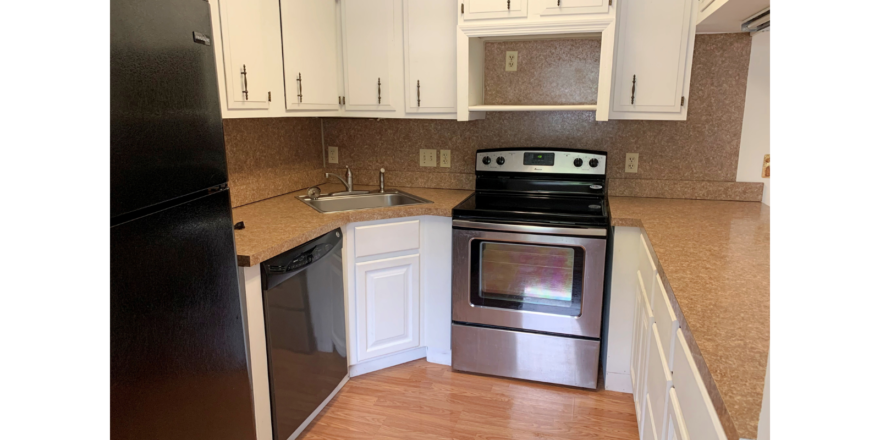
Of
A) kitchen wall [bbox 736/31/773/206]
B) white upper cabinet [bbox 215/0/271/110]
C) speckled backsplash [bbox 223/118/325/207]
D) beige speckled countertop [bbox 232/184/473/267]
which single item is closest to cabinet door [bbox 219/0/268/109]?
white upper cabinet [bbox 215/0/271/110]

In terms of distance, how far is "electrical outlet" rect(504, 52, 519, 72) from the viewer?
275cm

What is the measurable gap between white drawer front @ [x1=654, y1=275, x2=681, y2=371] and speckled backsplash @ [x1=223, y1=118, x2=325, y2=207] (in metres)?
1.87

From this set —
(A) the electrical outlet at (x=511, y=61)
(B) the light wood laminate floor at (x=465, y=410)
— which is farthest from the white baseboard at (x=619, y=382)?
(A) the electrical outlet at (x=511, y=61)

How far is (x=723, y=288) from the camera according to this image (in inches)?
50.7

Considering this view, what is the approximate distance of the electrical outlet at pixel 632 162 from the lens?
2703mm

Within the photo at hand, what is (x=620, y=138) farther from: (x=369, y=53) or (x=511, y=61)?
(x=369, y=53)

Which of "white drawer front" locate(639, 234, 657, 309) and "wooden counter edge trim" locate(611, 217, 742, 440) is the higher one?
"wooden counter edge trim" locate(611, 217, 742, 440)

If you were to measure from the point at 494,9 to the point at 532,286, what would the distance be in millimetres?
1307

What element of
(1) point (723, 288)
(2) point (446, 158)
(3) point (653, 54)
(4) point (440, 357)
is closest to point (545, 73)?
(3) point (653, 54)

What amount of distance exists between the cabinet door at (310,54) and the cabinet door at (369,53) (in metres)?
0.07

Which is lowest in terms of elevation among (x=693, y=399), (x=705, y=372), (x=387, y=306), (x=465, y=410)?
(x=465, y=410)

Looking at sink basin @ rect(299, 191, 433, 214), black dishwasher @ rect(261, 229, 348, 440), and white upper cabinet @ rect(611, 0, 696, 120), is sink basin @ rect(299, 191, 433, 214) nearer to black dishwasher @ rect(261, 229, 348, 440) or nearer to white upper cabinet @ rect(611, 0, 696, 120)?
black dishwasher @ rect(261, 229, 348, 440)

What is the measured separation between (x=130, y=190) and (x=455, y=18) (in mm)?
1878
